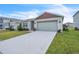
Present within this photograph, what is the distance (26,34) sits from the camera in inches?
224

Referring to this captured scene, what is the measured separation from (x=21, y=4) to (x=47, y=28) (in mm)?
1413

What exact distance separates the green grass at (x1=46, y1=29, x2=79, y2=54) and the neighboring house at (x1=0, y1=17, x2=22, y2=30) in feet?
5.34

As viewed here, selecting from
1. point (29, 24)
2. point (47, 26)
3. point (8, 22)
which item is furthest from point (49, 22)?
point (8, 22)

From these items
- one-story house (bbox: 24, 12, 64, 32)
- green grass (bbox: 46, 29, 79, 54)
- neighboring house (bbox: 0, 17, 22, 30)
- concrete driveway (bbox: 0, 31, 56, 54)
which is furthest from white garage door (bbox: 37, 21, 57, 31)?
neighboring house (bbox: 0, 17, 22, 30)

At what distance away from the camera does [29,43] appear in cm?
539

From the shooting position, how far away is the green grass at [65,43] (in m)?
5.03

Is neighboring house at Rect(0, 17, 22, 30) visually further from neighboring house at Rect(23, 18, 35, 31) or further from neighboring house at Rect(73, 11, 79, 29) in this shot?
neighboring house at Rect(73, 11, 79, 29)

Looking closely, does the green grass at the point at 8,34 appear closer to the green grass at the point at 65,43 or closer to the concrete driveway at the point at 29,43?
the concrete driveway at the point at 29,43

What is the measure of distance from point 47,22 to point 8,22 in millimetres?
1521

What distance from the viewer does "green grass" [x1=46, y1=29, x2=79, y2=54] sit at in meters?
5.03

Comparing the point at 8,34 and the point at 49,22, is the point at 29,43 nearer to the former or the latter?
the point at 8,34
